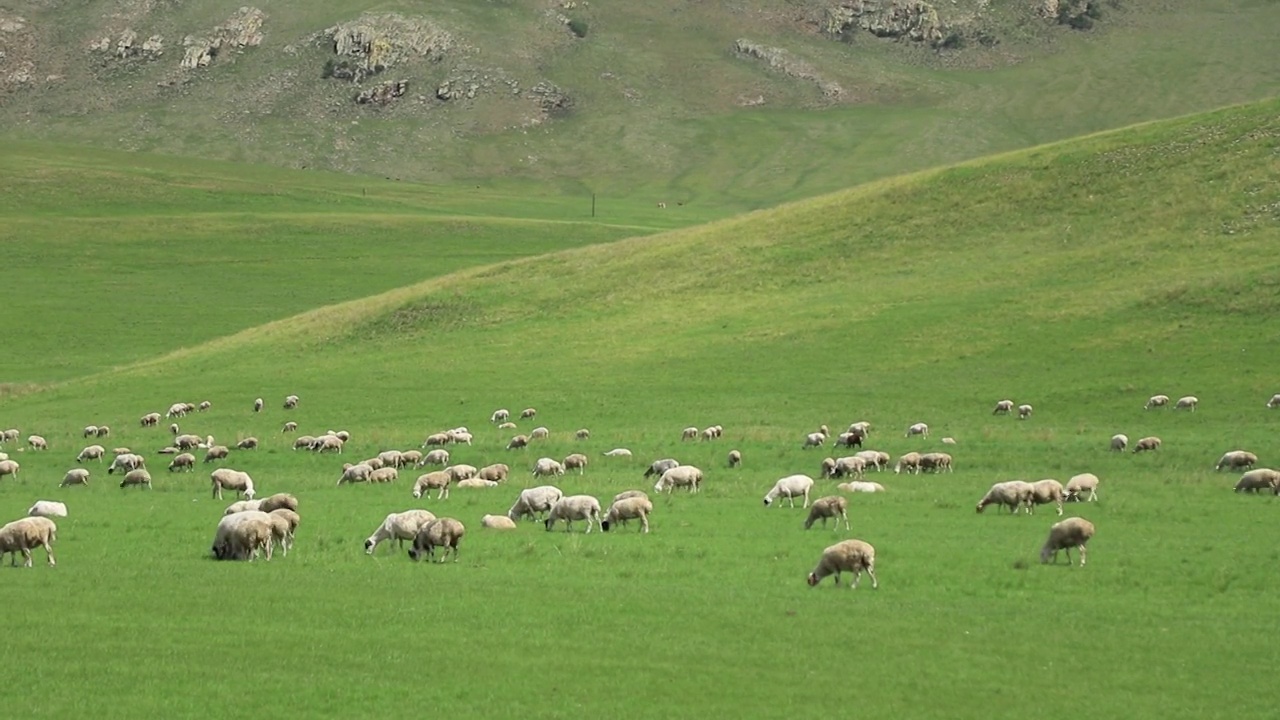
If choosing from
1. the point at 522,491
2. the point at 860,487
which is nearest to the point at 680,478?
the point at 522,491

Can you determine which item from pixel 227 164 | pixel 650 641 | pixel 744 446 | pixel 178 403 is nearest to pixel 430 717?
pixel 650 641

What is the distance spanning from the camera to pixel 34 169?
150250 mm

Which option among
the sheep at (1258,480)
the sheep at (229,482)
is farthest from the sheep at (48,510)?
the sheep at (1258,480)

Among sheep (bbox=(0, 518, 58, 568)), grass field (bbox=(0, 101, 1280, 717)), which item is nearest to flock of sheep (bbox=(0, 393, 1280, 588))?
sheep (bbox=(0, 518, 58, 568))

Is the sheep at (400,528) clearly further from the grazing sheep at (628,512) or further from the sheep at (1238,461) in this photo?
the sheep at (1238,461)

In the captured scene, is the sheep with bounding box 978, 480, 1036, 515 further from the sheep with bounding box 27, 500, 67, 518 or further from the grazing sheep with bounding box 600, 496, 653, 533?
the sheep with bounding box 27, 500, 67, 518

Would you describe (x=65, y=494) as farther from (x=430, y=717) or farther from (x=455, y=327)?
(x=455, y=327)

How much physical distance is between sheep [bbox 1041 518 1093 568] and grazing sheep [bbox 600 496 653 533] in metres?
8.17

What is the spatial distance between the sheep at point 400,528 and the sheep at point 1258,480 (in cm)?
1863

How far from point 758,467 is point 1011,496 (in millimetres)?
10575

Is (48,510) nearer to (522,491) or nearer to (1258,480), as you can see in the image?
(522,491)

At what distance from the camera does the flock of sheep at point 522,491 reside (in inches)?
975

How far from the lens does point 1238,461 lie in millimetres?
34719

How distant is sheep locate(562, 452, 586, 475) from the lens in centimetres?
3869
